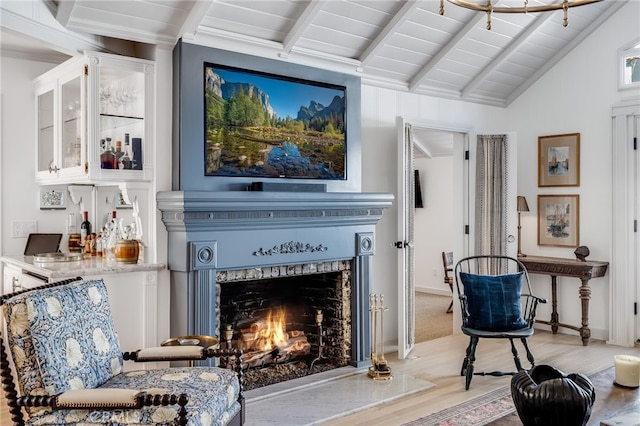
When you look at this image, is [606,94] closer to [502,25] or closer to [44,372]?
[502,25]

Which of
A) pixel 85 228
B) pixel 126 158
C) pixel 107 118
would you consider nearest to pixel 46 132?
pixel 85 228

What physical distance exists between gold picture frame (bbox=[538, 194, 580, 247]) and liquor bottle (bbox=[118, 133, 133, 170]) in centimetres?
415

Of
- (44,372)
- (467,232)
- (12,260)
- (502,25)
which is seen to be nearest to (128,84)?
(12,260)

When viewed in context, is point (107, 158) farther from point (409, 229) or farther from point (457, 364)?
point (457, 364)

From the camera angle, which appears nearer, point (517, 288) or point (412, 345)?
point (517, 288)

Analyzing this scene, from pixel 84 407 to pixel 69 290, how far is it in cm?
64

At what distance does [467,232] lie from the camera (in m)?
5.69

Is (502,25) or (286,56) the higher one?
(502,25)

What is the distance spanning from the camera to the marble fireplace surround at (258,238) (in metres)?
3.46

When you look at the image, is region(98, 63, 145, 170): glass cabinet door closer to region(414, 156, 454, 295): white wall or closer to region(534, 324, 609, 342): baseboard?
region(534, 324, 609, 342): baseboard

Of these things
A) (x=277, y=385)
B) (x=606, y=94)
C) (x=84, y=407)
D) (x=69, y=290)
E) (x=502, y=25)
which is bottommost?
(x=277, y=385)

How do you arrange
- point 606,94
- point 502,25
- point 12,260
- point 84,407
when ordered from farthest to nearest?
point 606,94, point 502,25, point 12,260, point 84,407

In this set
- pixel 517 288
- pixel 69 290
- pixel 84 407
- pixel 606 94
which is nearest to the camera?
pixel 84 407

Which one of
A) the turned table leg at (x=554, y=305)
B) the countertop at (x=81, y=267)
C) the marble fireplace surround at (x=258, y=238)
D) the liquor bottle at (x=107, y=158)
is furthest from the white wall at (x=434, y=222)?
the liquor bottle at (x=107, y=158)
